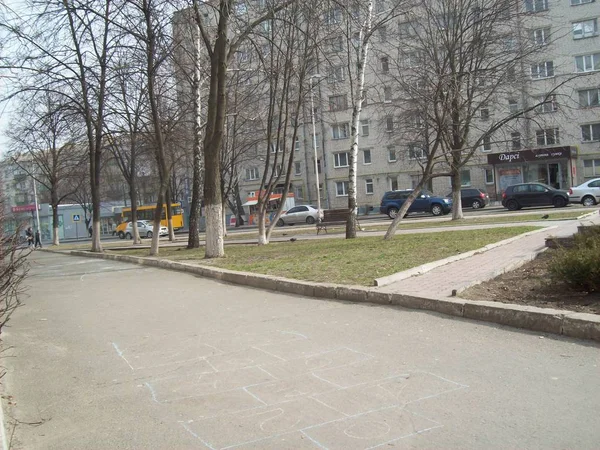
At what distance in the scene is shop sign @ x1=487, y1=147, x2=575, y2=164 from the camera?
1699 inches

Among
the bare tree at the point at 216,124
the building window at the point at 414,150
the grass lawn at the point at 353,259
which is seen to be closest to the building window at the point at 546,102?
the grass lawn at the point at 353,259

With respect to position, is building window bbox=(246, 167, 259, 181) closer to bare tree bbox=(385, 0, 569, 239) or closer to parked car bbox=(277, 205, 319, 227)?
parked car bbox=(277, 205, 319, 227)

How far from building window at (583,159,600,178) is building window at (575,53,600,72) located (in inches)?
293

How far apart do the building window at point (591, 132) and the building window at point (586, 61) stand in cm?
458

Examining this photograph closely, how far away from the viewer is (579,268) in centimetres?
686

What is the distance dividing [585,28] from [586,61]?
268 cm

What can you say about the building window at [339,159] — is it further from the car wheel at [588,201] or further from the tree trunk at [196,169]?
the tree trunk at [196,169]

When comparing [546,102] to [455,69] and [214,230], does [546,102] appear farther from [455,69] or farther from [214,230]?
[214,230]

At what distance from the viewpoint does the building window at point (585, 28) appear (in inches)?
1781

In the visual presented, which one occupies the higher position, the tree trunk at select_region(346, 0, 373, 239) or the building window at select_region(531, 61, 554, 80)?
the building window at select_region(531, 61, 554, 80)

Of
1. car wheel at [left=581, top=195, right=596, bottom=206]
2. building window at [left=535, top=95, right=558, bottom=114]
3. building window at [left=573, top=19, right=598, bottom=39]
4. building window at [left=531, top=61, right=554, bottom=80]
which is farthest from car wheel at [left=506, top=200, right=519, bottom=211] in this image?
building window at [left=573, top=19, right=598, bottom=39]

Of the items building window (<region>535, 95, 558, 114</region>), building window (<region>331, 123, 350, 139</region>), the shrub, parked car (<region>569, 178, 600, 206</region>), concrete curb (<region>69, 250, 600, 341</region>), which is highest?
building window (<region>331, 123, 350, 139</region>)

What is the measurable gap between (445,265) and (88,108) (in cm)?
2048

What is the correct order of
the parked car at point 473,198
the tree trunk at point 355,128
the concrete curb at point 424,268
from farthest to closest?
the parked car at point 473,198 → the tree trunk at point 355,128 → the concrete curb at point 424,268
